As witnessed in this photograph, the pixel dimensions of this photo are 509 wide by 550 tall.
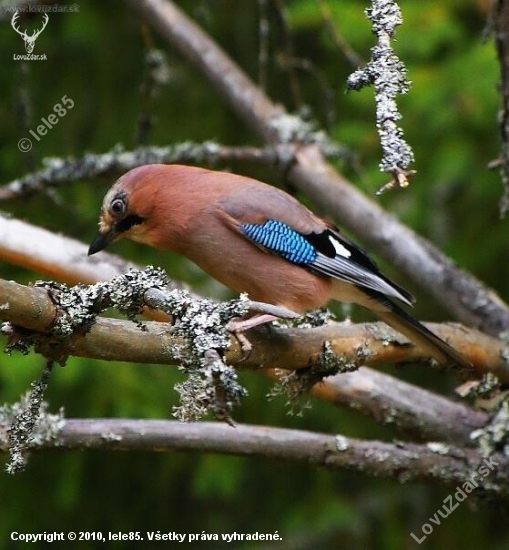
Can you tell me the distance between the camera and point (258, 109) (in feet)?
18.0

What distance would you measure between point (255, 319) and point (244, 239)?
27.5 inches

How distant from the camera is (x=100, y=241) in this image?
13.0 feet

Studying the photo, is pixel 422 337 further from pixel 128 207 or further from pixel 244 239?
pixel 128 207

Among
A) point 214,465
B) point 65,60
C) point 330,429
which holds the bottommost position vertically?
point 214,465

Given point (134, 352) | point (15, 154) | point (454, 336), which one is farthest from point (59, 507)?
point (134, 352)

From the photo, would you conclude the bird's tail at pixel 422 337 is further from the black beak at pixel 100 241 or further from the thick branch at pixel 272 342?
the black beak at pixel 100 241

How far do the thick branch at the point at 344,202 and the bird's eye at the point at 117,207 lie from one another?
1.49 m

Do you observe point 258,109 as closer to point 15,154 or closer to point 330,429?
point 15,154

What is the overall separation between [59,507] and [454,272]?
124 inches

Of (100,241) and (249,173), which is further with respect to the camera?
(249,173)

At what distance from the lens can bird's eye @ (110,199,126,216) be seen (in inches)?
156

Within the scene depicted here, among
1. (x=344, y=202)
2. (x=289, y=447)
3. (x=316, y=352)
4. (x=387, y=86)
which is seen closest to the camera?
(x=387, y=86)

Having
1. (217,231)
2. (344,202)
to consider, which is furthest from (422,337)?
(344,202)

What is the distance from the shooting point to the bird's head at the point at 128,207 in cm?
397
